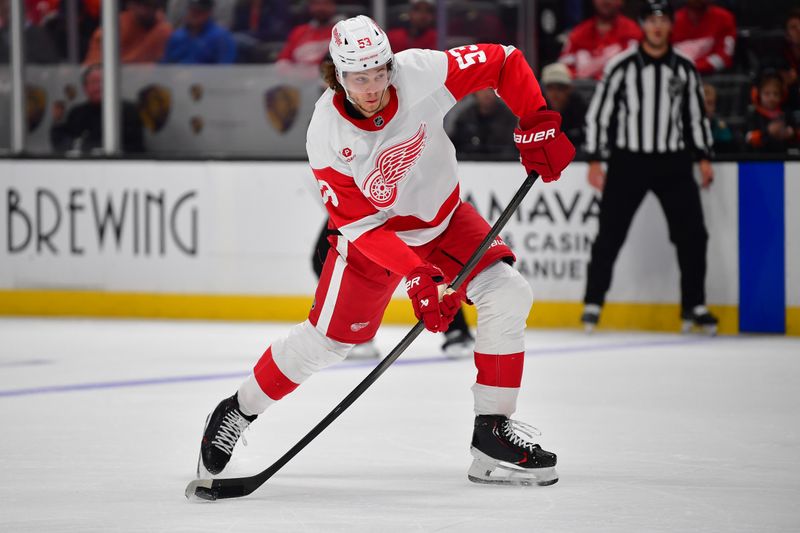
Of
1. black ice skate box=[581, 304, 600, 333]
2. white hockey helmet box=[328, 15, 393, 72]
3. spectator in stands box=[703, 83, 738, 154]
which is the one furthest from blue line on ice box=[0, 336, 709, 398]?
white hockey helmet box=[328, 15, 393, 72]

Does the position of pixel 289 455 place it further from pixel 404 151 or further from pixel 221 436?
pixel 404 151

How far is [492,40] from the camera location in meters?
7.26

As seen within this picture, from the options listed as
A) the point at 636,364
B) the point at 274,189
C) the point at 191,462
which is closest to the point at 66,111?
the point at 274,189

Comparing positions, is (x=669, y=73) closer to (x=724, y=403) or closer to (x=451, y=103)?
(x=724, y=403)

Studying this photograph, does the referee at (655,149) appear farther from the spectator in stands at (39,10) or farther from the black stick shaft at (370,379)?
the spectator in stands at (39,10)

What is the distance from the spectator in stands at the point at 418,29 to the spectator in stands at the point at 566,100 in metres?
0.73

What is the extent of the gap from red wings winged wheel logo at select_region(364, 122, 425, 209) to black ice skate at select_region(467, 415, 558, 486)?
0.59 meters

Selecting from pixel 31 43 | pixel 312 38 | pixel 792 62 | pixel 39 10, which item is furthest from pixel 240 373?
pixel 39 10

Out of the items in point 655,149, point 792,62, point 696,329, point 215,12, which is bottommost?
point 696,329

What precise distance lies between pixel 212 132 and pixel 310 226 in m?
1.19

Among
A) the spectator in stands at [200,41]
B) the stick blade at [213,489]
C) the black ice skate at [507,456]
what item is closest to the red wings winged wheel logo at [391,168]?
the black ice skate at [507,456]

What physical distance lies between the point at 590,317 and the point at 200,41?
3023 mm

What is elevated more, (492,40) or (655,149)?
(492,40)

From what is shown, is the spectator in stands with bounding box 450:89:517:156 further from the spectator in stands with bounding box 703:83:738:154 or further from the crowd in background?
the spectator in stands with bounding box 703:83:738:154
